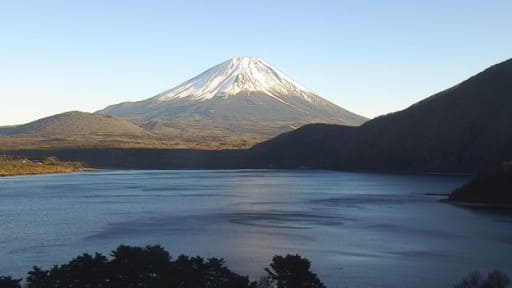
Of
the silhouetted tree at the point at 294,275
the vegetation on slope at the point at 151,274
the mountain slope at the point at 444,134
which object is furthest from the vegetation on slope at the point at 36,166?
the silhouetted tree at the point at 294,275

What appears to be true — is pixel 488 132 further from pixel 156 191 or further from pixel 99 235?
pixel 99 235

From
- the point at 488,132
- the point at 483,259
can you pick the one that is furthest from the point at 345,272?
the point at 488,132

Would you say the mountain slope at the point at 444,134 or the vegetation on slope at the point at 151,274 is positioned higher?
the mountain slope at the point at 444,134

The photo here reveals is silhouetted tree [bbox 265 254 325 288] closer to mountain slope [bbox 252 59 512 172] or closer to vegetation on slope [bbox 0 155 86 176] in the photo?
mountain slope [bbox 252 59 512 172]

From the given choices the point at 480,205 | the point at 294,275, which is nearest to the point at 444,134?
the point at 480,205

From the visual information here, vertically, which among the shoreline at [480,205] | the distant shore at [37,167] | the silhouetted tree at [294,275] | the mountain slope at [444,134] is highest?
the mountain slope at [444,134]

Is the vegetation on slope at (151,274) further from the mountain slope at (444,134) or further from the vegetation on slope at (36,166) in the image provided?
the vegetation on slope at (36,166)

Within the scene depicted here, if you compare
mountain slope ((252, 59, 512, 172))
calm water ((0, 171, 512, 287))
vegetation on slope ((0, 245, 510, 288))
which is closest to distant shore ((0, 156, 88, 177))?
mountain slope ((252, 59, 512, 172))
